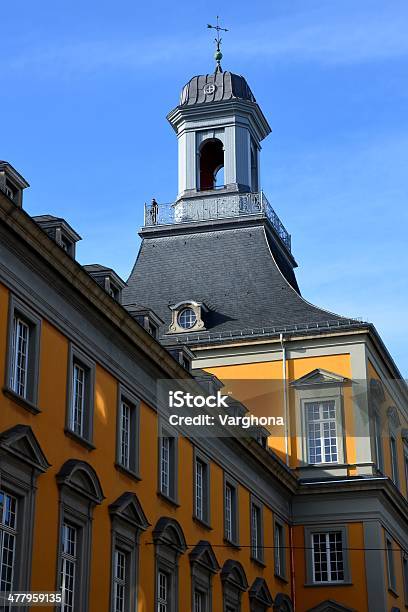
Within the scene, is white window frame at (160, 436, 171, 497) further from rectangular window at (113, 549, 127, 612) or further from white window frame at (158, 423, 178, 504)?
rectangular window at (113, 549, 127, 612)

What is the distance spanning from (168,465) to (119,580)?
468 cm

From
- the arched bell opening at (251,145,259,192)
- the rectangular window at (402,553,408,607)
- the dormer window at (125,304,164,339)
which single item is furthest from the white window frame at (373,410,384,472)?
the dormer window at (125,304,164,339)

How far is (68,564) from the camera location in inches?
Answer: 950

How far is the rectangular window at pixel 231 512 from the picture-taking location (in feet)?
115

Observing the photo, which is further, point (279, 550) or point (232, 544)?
point (279, 550)

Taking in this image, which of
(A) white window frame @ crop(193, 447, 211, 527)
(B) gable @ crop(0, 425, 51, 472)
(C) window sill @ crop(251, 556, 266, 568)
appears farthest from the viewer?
(C) window sill @ crop(251, 556, 266, 568)

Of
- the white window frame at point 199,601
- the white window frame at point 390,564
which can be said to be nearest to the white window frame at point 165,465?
the white window frame at point 199,601

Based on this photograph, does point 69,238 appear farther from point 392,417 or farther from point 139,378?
point 392,417

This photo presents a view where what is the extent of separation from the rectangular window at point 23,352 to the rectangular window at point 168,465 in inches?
288

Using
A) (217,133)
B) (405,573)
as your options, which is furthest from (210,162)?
(405,573)

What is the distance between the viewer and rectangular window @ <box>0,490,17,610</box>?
21.4 metres

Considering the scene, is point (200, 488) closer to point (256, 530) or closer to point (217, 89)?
point (256, 530)

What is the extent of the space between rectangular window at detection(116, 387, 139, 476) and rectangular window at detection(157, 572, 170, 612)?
2.86 m

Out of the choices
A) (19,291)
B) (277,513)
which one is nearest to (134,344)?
(19,291)
